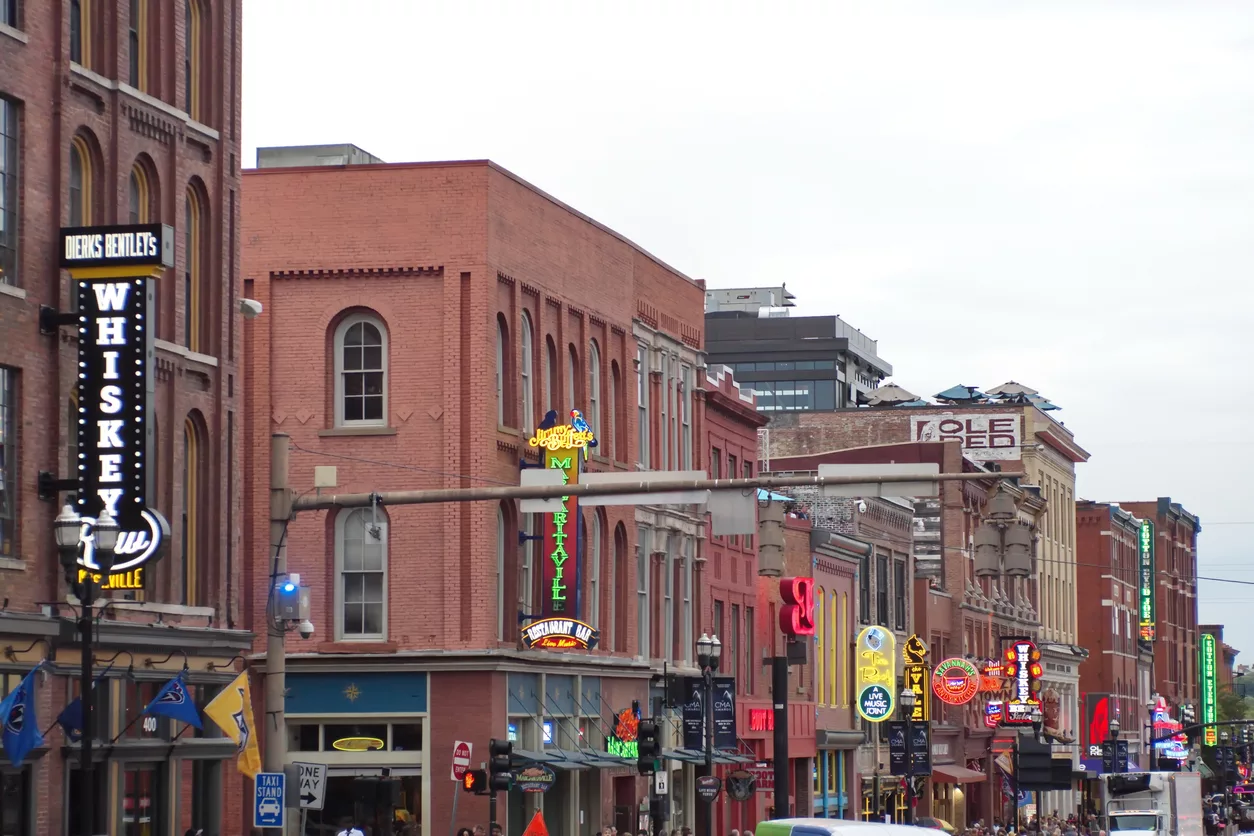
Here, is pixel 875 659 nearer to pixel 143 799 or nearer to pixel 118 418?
pixel 143 799

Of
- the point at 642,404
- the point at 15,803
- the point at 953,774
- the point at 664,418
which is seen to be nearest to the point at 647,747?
the point at 642,404

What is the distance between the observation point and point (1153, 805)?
2896 inches

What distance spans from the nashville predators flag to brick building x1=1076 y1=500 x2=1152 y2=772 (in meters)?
86.5

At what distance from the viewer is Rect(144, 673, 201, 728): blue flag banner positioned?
33.1 meters

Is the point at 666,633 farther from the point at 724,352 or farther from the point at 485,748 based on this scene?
the point at 724,352

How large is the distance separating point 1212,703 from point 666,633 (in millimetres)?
102733

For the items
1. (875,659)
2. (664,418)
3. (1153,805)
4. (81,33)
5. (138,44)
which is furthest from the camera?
(875,659)

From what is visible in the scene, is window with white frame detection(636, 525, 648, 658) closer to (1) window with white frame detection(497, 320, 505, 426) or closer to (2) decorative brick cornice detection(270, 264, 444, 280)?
(1) window with white frame detection(497, 320, 505, 426)

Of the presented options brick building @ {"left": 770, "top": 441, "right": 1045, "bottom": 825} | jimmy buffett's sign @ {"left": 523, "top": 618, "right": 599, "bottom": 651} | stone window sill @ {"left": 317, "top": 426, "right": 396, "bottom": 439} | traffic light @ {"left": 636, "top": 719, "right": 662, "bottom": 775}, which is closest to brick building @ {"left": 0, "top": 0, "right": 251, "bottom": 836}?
traffic light @ {"left": 636, "top": 719, "right": 662, "bottom": 775}

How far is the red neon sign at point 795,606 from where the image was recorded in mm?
67000

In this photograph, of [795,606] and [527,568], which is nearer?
[527,568]

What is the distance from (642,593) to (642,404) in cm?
464

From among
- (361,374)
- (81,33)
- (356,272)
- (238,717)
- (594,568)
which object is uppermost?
(81,33)

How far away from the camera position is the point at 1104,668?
124000 millimetres
